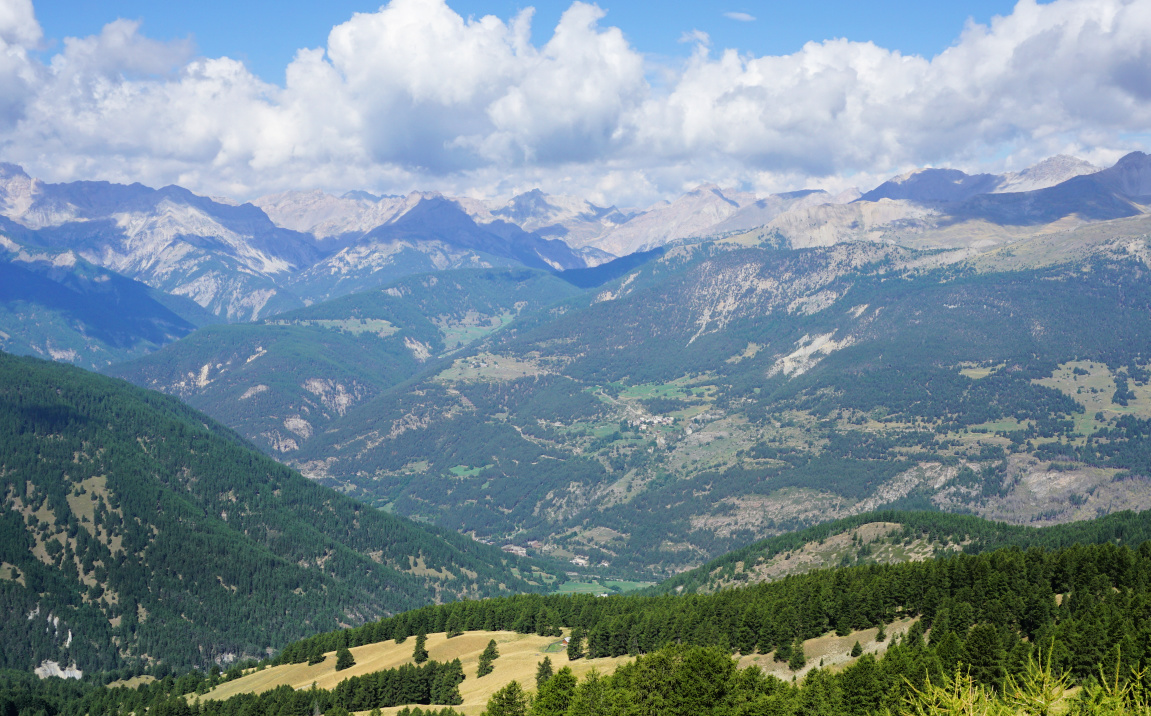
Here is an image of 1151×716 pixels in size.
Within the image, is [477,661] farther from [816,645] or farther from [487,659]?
[816,645]

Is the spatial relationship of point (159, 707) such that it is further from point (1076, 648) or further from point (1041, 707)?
point (1041, 707)

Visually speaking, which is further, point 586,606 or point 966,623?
point 586,606

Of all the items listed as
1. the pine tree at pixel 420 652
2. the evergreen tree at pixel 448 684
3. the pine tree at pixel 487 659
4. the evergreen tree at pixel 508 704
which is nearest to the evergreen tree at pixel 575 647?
the pine tree at pixel 487 659

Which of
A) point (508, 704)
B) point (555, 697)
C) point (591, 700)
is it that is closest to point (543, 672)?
point (508, 704)

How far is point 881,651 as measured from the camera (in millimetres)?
115688

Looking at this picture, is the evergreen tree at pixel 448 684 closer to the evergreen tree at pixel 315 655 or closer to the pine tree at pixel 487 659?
the pine tree at pixel 487 659

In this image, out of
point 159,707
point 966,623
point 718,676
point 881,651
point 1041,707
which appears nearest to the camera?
point 1041,707

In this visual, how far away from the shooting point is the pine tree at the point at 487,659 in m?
135

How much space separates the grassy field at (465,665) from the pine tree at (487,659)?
3.48 ft

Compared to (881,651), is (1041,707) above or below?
above

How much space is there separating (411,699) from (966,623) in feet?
268

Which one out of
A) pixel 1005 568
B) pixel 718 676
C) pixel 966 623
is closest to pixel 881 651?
pixel 966 623

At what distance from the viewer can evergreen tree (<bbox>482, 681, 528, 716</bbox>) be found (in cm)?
9262

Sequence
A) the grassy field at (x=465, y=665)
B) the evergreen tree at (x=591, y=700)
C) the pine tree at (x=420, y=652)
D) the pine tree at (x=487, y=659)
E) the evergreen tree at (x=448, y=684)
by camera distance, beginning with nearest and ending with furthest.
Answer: the evergreen tree at (x=591, y=700), the evergreen tree at (x=448, y=684), the grassy field at (x=465, y=665), the pine tree at (x=487, y=659), the pine tree at (x=420, y=652)
